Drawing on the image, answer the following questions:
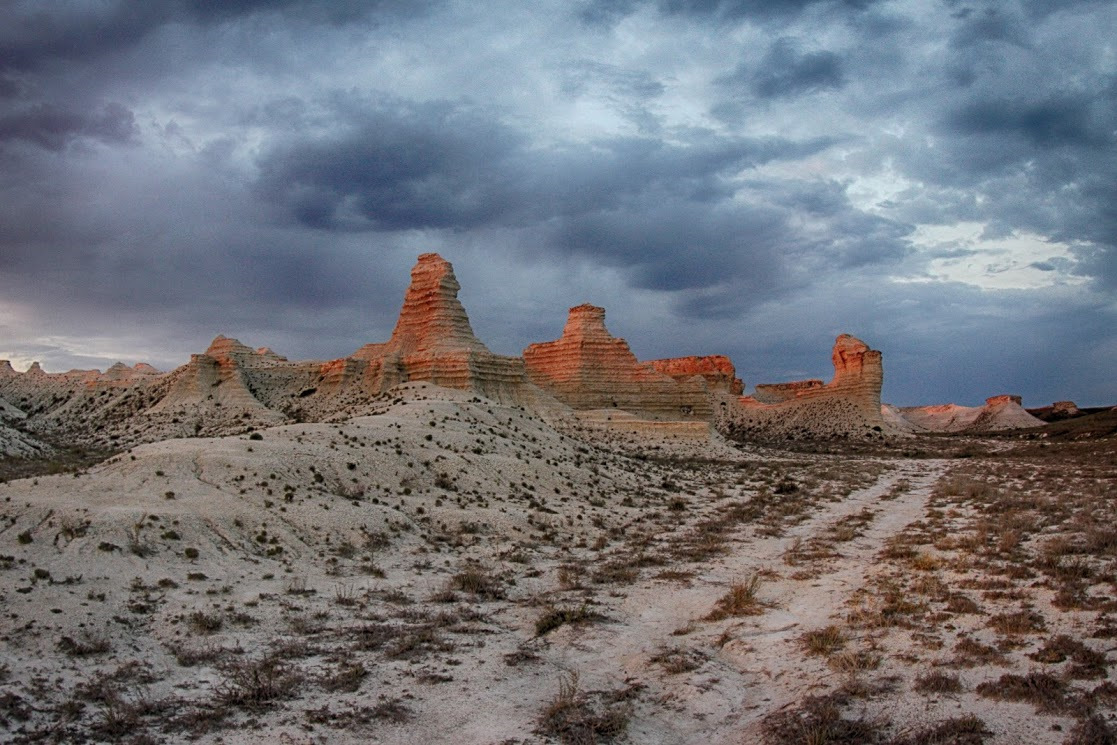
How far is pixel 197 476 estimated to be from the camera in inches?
640

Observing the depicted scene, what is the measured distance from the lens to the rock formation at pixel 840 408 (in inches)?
3086

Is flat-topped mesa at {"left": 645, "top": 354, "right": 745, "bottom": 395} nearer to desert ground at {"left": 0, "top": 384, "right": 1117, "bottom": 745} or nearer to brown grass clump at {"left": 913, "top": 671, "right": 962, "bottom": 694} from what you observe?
desert ground at {"left": 0, "top": 384, "right": 1117, "bottom": 745}

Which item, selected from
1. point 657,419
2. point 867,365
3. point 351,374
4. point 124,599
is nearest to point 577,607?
point 124,599

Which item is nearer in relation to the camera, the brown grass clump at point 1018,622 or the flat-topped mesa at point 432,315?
the brown grass clump at point 1018,622

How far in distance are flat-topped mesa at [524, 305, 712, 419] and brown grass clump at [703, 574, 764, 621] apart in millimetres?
47989

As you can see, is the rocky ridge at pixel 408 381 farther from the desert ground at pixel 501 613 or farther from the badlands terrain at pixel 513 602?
the desert ground at pixel 501 613

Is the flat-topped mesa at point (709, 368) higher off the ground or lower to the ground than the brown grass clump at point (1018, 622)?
higher

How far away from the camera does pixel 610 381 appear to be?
2382 inches

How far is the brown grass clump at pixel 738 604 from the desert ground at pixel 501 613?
62 millimetres

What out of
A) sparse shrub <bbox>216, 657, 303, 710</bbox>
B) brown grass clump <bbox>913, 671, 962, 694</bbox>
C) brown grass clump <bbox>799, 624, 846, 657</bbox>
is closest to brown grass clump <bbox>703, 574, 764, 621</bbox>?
brown grass clump <bbox>799, 624, 846, 657</bbox>

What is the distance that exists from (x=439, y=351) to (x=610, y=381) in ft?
64.3

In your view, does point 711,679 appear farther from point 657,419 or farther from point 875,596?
point 657,419

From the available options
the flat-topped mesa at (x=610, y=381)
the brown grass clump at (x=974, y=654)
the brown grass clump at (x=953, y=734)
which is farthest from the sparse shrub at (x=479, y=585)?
the flat-topped mesa at (x=610, y=381)

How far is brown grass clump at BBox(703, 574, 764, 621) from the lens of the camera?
34.2 feet
